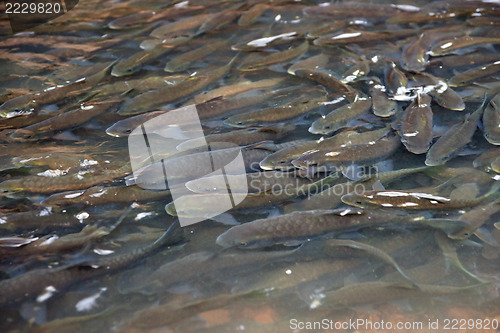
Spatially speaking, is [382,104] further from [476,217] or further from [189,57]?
[189,57]

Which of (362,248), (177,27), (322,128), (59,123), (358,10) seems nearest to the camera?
(362,248)

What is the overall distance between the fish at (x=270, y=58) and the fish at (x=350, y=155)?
1550 millimetres

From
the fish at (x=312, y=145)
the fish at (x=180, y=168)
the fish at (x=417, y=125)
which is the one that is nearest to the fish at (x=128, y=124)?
the fish at (x=180, y=168)

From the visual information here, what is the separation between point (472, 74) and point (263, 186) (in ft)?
7.66

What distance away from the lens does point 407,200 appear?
281 centimetres

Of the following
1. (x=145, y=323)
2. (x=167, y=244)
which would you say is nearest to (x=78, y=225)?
(x=167, y=244)

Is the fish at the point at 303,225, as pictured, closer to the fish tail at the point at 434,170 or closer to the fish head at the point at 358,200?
the fish head at the point at 358,200

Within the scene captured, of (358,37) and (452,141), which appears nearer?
(452,141)

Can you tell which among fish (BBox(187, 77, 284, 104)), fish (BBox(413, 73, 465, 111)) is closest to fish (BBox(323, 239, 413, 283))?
fish (BBox(413, 73, 465, 111))

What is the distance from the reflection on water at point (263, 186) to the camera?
2430 mm

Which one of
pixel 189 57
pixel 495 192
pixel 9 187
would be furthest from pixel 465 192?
pixel 9 187

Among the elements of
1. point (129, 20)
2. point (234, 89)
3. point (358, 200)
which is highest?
point (129, 20)

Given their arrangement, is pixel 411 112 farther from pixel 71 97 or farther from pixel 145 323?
pixel 71 97

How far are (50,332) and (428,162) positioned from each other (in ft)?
8.30
